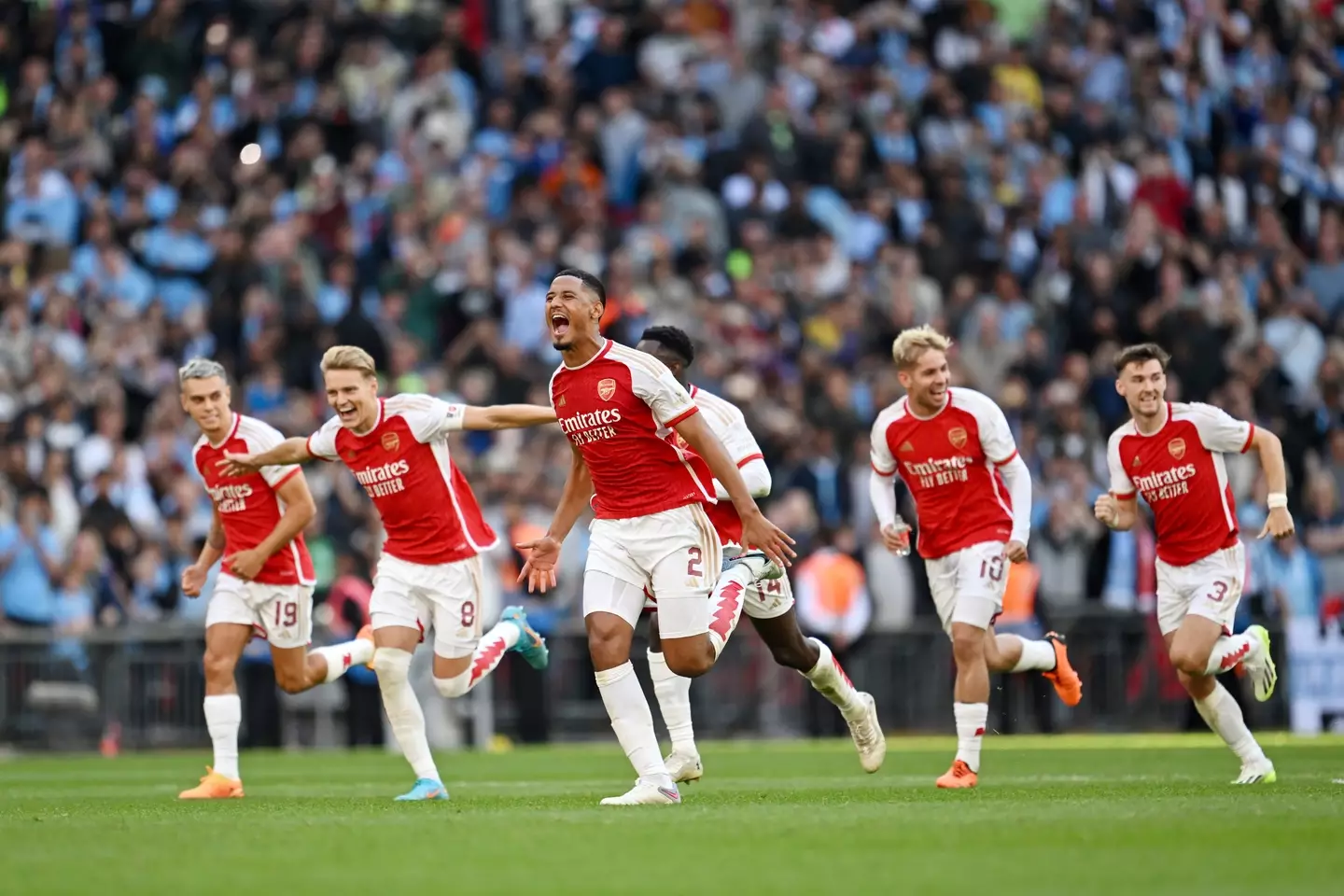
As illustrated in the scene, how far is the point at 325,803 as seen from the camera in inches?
490

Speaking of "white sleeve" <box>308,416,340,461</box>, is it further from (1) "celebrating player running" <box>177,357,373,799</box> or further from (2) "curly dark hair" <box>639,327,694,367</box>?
(2) "curly dark hair" <box>639,327,694,367</box>

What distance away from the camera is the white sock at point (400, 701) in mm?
13125

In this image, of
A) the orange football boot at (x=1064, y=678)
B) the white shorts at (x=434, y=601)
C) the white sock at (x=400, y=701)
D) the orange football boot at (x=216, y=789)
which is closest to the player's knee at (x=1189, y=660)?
the orange football boot at (x=1064, y=678)

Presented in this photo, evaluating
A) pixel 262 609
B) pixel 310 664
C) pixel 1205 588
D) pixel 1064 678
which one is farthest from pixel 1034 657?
pixel 262 609

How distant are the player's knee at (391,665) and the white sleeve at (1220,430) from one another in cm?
512

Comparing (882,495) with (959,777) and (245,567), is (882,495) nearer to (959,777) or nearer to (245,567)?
(959,777)

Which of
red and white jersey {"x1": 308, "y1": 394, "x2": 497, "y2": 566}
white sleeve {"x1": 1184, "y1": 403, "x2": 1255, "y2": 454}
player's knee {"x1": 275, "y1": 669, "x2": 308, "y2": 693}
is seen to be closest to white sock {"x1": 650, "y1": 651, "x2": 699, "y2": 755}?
red and white jersey {"x1": 308, "y1": 394, "x2": 497, "y2": 566}

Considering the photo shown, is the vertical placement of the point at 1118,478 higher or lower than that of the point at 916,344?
lower

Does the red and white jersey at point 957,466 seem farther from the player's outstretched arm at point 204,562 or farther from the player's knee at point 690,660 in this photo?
the player's outstretched arm at point 204,562

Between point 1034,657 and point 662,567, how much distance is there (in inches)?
157

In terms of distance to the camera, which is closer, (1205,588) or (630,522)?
(630,522)

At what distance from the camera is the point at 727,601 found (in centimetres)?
1183

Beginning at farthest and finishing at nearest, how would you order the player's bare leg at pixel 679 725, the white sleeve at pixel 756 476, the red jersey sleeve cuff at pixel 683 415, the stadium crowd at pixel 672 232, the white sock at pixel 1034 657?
the stadium crowd at pixel 672 232
the white sock at pixel 1034 657
the player's bare leg at pixel 679 725
the white sleeve at pixel 756 476
the red jersey sleeve cuff at pixel 683 415

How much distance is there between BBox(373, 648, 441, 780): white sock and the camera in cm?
1312
